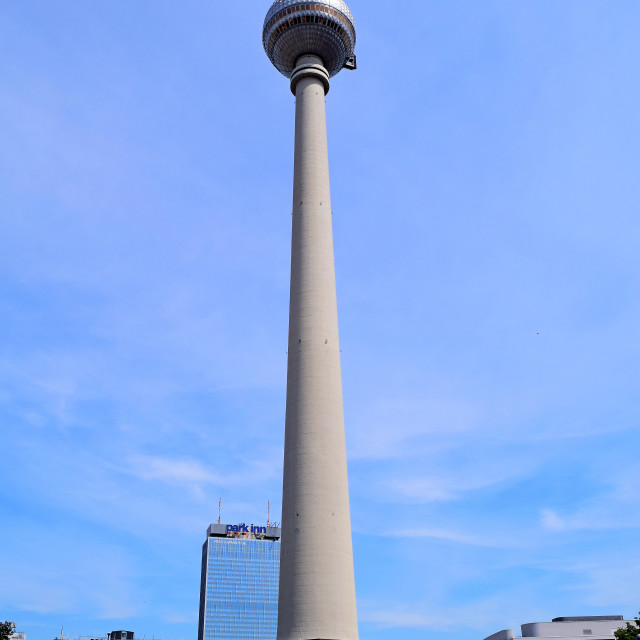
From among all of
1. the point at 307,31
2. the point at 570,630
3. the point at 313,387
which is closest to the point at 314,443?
the point at 313,387

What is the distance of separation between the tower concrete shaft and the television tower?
0.33ft

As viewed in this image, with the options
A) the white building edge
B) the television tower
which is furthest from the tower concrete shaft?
the white building edge

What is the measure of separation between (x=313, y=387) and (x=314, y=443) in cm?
617

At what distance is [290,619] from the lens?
230ft

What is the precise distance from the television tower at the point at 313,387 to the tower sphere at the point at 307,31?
139 mm

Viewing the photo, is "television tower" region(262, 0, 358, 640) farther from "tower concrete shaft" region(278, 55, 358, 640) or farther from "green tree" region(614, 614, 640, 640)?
"green tree" region(614, 614, 640, 640)

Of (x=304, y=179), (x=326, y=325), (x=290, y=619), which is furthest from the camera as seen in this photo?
(x=304, y=179)

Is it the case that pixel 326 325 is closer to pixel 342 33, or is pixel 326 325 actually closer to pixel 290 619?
pixel 290 619

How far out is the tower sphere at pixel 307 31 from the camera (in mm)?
Result: 103062

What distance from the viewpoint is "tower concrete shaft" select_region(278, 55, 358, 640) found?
7019 cm

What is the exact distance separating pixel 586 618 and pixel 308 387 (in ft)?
293

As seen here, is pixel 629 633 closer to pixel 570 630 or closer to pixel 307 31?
pixel 570 630

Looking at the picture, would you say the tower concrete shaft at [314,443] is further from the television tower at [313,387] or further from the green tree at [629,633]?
the green tree at [629,633]

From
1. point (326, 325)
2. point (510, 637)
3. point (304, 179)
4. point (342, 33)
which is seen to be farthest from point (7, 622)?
point (342, 33)
